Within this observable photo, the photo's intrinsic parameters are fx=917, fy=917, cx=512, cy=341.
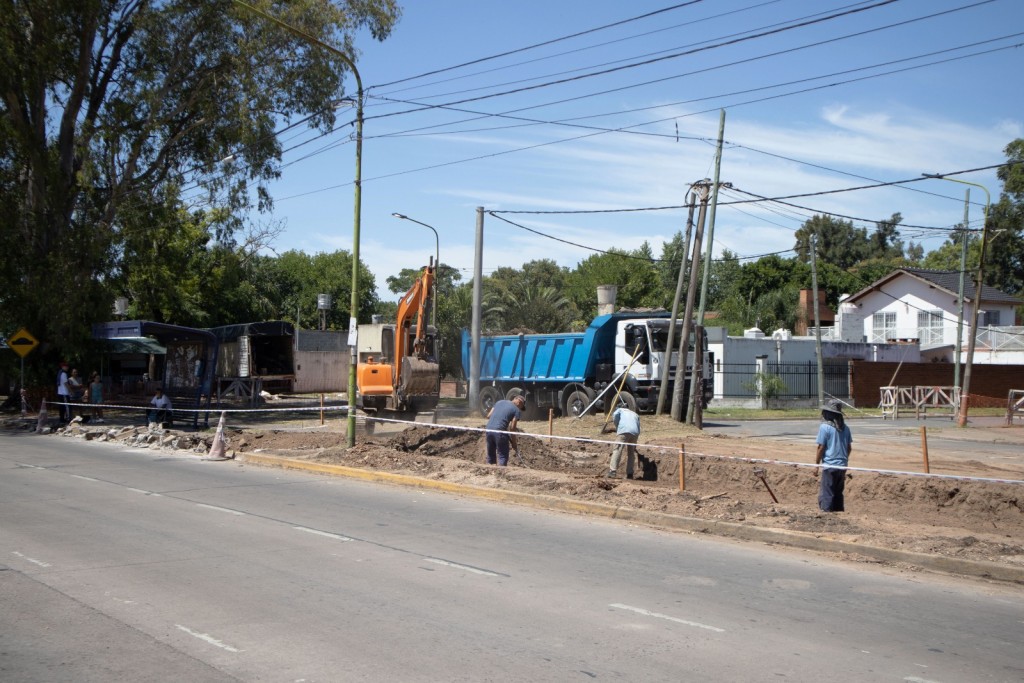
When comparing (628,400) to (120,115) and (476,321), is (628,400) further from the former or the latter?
(120,115)

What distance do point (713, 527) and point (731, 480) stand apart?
6065mm

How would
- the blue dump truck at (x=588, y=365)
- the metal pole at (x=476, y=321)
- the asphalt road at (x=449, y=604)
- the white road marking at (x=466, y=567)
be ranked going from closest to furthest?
the asphalt road at (x=449, y=604)
the white road marking at (x=466, y=567)
the blue dump truck at (x=588, y=365)
the metal pole at (x=476, y=321)

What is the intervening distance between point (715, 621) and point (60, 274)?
94.6ft

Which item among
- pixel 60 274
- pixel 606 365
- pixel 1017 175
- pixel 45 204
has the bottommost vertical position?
pixel 606 365

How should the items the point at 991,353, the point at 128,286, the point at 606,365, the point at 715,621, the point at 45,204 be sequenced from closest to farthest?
the point at 715,621 → the point at 606,365 → the point at 45,204 → the point at 128,286 → the point at 991,353

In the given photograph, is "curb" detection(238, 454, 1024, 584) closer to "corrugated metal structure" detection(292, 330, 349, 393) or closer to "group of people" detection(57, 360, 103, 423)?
"group of people" detection(57, 360, 103, 423)

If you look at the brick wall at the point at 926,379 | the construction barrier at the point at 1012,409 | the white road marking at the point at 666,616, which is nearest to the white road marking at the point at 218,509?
the white road marking at the point at 666,616

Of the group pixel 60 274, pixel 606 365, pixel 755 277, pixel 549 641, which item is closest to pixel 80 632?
pixel 549 641

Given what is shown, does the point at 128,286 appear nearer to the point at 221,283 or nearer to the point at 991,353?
the point at 221,283

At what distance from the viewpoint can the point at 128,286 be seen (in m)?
38.0

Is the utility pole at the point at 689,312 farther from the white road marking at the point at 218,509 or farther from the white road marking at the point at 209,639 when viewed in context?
the white road marking at the point at 209,639

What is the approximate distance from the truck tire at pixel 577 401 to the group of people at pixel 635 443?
1029 centimetres

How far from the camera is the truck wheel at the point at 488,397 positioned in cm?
3319

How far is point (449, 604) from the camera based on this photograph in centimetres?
772
